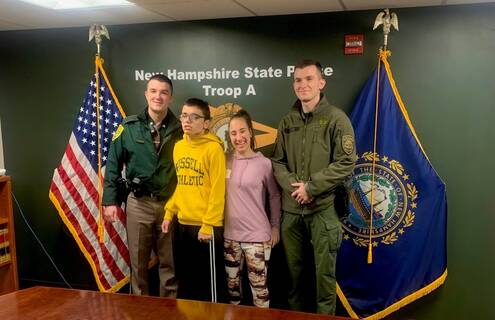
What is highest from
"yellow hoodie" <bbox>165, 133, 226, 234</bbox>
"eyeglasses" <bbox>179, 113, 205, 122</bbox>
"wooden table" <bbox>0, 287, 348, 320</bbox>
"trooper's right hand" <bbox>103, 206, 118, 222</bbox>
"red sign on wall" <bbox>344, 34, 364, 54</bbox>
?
"red sign on wall" <bbox>344, 34, 364, 54</bbox>

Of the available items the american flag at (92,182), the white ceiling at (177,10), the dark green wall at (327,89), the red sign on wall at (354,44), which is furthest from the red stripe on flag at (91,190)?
the red sign on wall at (354,44)

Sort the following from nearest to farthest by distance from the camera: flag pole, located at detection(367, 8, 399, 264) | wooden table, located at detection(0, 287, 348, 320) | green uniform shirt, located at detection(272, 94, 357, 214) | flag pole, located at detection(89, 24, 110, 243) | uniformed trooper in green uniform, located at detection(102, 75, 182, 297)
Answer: wooden table, located at detection(0, 287, 348, 320), green uniform shirt, located at detection(272, 94, 357, 214), flag pole, located at detection(367, 8, 399, 264), uniformed trooper in green uniform, located at detection(102, 75, 182, 297), flag pole, located at detection(89, 24, 110, 243)

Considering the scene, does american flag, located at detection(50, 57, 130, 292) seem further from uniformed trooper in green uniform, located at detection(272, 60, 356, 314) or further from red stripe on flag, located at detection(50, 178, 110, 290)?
uniformed trooper in green uniform, located at detection(272, 60, 356, 314)

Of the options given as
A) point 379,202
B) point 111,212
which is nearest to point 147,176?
point 111,212

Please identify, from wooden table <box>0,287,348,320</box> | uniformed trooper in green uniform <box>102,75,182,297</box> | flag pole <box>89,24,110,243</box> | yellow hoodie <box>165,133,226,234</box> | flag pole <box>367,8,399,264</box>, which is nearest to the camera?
wooden table <box>0,287,348,320</box>

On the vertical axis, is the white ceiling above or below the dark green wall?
above

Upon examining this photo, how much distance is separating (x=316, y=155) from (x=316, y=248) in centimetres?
54

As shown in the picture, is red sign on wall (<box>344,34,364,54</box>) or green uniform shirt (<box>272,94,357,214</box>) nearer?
green uniform shirt (<box>272,94,357,214</box>)

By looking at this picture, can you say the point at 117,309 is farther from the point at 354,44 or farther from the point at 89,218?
the point at 354,44

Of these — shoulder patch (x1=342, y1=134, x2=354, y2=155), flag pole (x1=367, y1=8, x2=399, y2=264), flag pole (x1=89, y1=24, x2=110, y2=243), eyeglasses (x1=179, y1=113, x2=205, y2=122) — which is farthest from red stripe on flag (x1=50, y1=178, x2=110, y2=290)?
shoulder patch (x1=342, y1=134, x2=354, y2=155)

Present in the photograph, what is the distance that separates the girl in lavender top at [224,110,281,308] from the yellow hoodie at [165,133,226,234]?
0.08 metres

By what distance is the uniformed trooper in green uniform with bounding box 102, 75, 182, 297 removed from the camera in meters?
2.84

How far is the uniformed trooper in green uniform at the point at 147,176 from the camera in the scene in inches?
112

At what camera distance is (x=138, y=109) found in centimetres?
340
